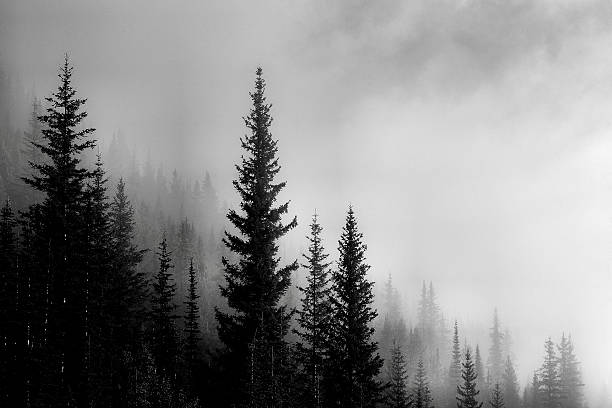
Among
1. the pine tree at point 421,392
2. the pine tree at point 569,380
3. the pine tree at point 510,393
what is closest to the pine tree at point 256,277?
the pine tree at point 421,392

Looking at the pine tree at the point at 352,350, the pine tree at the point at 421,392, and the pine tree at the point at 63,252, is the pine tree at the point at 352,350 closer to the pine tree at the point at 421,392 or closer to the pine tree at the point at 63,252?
the pine tree at the point at 63,252

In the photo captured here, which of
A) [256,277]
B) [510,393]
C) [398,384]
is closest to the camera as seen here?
[256,277]

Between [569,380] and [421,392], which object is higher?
[569,380]

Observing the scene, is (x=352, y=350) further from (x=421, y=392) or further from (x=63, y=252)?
(x=421, y=392)

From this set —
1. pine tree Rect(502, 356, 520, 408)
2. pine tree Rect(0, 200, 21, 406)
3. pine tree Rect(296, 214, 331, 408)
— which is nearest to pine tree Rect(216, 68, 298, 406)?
pine tree Rect(296, 214, 331, 408)

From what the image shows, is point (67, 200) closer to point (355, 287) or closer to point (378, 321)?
point (355, 287)

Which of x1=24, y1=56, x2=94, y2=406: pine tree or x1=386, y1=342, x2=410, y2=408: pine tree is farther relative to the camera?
x1=386, y1=342, x2=410, y2=408: pine tree

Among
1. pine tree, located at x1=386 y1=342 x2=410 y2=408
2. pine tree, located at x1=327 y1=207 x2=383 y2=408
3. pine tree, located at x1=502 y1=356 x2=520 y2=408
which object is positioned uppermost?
pine tree, located at x1=327 y1=207 x2=383 y2=408

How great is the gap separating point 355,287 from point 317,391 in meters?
6.03

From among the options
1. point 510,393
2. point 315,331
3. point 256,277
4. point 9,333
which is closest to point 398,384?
point 315,331

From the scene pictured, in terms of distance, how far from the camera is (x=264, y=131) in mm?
23688

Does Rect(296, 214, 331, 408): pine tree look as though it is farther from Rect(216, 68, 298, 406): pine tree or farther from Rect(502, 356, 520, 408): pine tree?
Rect(502, 356, 520, 408): pine tree

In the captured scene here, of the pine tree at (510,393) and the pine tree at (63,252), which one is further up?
the pine tree at (63,252)

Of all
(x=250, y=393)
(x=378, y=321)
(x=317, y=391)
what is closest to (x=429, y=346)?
(x=378, y=321)
